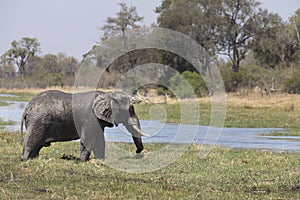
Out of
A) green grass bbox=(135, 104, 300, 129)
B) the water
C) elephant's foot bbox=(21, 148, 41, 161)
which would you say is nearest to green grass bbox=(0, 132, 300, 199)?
elephant's foot bbox=(21, 148, 41, 161)

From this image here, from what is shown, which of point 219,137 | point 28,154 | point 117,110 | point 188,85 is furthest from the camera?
point 188,85

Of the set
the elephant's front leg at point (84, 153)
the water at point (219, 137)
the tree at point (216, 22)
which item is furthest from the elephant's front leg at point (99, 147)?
the tree at point (216, 22)

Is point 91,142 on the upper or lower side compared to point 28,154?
upper

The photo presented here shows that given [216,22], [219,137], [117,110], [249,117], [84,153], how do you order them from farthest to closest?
[216,22], [249,117], [219,137], [117,110], [84,153]

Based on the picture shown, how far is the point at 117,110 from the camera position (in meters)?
12.5

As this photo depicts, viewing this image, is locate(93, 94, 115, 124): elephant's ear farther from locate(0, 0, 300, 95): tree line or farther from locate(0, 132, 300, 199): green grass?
locate(0, 0, 300, 95): tree line

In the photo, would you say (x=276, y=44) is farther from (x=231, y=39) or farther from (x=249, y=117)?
(x=249, y=117)

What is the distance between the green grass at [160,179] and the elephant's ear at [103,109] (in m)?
0.90

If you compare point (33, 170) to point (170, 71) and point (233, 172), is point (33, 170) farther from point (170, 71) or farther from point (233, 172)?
point (170, 71)

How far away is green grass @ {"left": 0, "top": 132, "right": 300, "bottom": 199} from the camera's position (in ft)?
27.2

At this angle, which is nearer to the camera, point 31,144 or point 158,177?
point 158,177

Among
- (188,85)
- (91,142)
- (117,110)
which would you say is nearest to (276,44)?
(188,85)

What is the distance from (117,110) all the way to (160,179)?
3.04 m

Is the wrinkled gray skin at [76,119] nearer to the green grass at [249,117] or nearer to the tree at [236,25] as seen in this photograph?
the green grass at [249,117]
